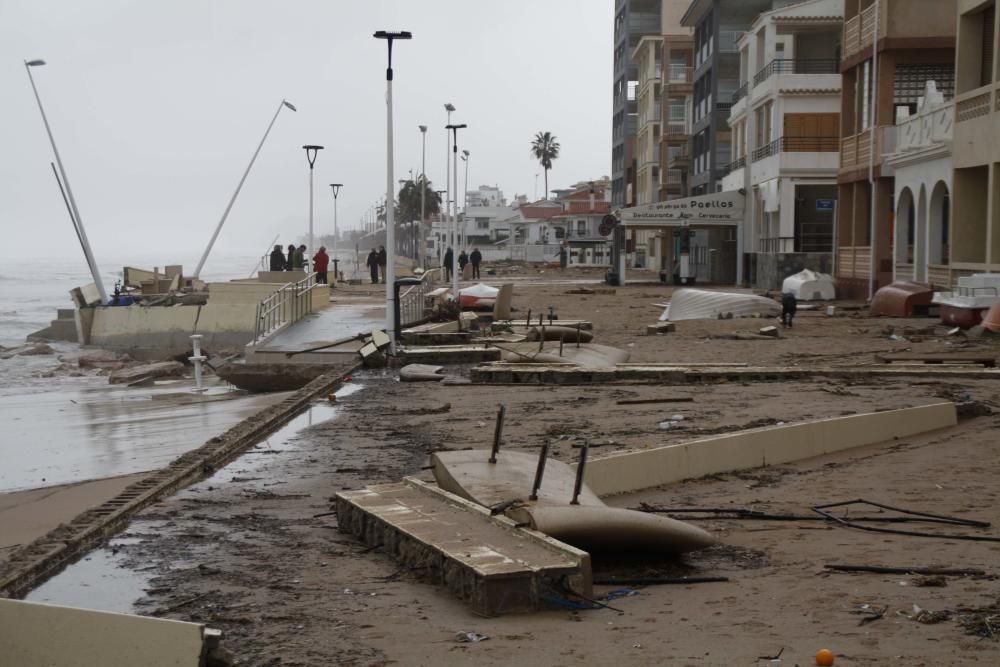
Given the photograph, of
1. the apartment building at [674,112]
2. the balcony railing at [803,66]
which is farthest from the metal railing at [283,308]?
the apartment building at [674,112]

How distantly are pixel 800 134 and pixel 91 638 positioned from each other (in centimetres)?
4342

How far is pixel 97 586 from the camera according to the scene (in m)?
6.98

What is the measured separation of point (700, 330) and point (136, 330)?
696 inches

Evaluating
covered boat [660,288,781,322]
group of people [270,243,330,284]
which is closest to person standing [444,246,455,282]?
group of people [270,243,330,284]

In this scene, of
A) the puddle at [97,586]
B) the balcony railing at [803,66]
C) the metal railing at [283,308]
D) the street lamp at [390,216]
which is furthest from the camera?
the balcony railing at [803,66]

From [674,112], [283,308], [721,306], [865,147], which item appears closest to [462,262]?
[674,112]

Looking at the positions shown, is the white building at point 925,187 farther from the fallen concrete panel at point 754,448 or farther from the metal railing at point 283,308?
the fallen concrete panel at point 754,448

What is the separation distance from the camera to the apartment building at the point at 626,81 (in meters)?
103

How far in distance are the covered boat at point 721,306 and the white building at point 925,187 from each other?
392 cm

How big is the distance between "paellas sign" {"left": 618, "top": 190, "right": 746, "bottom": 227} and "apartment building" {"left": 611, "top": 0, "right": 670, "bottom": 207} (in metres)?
50.6

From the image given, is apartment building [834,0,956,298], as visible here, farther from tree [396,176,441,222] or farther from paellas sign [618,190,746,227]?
tree [396,176,441,222]

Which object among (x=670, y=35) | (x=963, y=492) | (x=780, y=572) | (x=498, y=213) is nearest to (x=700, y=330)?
(x=963, y=492)

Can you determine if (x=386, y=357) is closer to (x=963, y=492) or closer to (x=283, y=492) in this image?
(x=283, y=492)

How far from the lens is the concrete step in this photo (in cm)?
619
